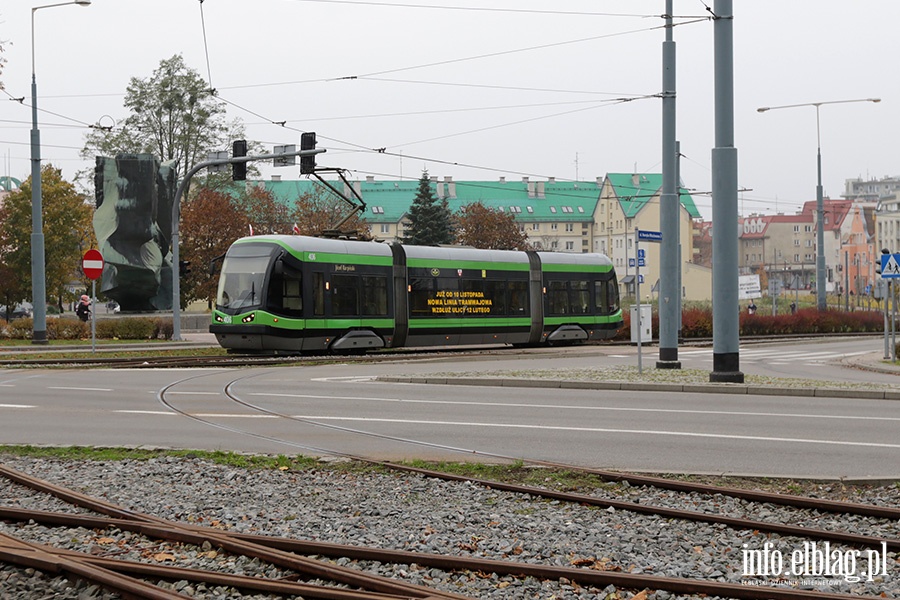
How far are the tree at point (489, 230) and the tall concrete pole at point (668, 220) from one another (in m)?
58.8

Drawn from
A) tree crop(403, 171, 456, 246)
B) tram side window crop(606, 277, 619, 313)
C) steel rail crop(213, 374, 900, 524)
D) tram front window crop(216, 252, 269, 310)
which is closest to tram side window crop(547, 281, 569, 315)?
tram side window crop(606, 277, 619, 313)

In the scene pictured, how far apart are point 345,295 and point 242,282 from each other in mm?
2962

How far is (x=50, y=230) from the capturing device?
67.9 meters

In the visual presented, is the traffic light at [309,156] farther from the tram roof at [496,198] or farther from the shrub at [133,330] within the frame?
the tram roof at [496,198]

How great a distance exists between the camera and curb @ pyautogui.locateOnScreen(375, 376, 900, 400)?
1903 centimetres

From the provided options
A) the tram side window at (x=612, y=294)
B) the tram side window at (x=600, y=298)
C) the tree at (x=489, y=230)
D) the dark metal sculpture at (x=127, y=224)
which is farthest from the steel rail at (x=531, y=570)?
the tree at (x=489, y=230)

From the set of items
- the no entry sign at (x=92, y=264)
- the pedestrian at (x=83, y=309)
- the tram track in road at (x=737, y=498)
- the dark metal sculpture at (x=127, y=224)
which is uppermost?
the dark metal sculpture at (x=127, y=224)

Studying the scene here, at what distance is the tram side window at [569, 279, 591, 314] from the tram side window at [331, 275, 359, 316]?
10.3m

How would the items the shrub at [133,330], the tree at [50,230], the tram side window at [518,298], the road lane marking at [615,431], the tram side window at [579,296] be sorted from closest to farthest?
1. the road lane marking at [615,431]
2. the tram side window at [518,298]
3. the tram side window at [579,296]
4. the shrub at [133,330]
5. the tree at [50,230]

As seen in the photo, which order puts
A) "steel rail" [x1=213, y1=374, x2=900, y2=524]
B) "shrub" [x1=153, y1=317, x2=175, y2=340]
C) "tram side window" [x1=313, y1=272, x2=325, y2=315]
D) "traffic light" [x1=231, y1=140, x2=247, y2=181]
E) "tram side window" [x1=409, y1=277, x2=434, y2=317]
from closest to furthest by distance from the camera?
"steel rail" [x1=213, y1=374, x2=900, y2=524]
"tram side window" [x1=313, y1=272, x2=325, y2=315]
"traffic light" [x1=231, y1=140, x2=247, y2=181]
"tram side window" [x1=409, y1=277, x2=434, y2=317]
"shrub" [x1=153, y1=317, x2=175, y2=340]

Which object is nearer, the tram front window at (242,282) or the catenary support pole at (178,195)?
the tram front window at (242,282)

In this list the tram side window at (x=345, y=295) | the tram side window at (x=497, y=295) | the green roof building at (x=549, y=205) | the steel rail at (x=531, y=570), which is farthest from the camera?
the green roof building at (x=549, y=205)

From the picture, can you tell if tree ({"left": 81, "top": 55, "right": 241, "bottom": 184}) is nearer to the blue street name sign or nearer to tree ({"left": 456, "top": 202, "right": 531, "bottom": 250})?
tree ({"left": 456, "top": 202, "right": 531, "bottom": 250})

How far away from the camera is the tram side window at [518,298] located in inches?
1462
